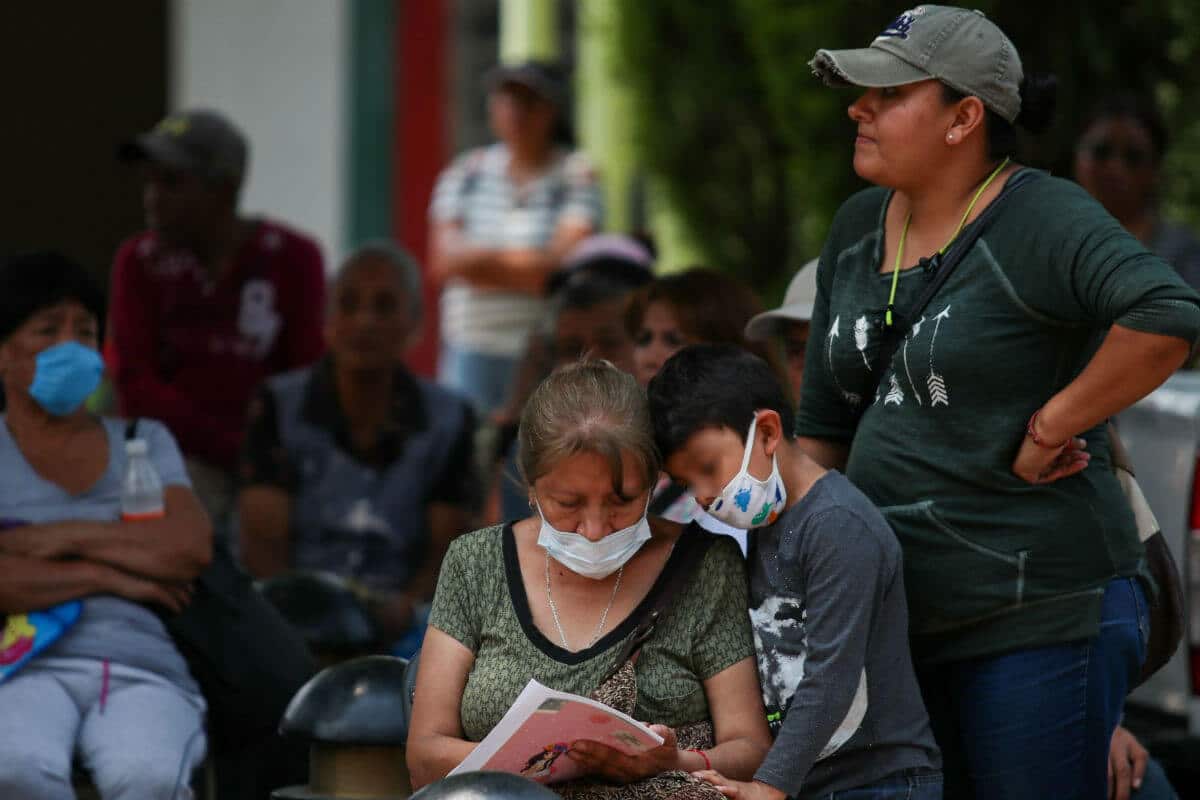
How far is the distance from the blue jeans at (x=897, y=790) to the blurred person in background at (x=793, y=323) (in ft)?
3.44

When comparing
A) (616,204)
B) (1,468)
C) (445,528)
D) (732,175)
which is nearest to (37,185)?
(616,204)

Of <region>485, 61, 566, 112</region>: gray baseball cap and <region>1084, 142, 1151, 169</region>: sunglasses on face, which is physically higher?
<region>485, 61, 566, 112</region>: gray baseball cap

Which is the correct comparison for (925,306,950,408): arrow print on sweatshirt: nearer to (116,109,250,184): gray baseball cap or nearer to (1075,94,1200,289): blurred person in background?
(1075,94,1200,289): blurred person in background

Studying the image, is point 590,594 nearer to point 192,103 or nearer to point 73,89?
point 192,103

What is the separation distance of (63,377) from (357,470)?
1779mm

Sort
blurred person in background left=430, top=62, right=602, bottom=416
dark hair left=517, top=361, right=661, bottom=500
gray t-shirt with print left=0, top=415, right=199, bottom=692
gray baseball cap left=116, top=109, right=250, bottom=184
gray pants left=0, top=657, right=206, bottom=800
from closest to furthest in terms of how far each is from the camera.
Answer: dark hair left=517, top=361, right=661, bottom=500 < gray pants left=0, top=657, right=206, bottom=800 < gray t-shirt with print left=0, top=415, right=199, bottom=692 < gray baseball cap left=116, top=109, right=250, bottom=184 < blurred person in background left=430, top=62, right=602, bottom=416

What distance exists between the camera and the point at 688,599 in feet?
11.1

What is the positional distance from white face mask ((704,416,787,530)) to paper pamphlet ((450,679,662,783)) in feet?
1.33

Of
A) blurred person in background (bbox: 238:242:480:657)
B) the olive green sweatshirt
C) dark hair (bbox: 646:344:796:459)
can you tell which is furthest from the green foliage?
dark hair (bbox: 646:344:796:459)

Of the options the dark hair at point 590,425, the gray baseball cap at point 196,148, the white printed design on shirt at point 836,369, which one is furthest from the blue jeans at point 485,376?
the dark hair at point 590,425

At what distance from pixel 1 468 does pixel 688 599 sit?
6.33 feet

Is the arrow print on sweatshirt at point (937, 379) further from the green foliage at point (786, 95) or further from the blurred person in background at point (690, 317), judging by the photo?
the green foliage at point (786, 95)

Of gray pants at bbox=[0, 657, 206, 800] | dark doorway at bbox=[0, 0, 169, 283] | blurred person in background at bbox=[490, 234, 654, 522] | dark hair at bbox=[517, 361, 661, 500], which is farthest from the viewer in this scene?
dark doorway at bbox=[0, 0, 169, 283]

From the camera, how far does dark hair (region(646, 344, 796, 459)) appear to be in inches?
129
